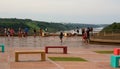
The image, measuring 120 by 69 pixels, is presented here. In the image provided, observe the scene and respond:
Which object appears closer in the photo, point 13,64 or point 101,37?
point 13,64

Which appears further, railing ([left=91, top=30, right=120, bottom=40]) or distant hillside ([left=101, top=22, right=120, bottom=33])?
distant hillside ([left=101, top=22, right=120, bottom=33])

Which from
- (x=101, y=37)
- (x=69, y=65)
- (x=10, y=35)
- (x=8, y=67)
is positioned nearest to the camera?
(x=8, y=67)

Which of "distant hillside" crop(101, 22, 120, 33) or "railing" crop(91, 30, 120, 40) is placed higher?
"distant hillside" crop(101, 22, 120, 33)

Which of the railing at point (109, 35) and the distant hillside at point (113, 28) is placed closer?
the railing at point (109, 35)

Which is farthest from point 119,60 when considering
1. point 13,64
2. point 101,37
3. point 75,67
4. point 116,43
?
point 101,37

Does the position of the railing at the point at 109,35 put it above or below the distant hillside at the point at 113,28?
below

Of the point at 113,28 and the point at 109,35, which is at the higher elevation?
the point at 113,28

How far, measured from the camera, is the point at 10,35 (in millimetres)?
52156

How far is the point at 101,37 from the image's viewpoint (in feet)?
135

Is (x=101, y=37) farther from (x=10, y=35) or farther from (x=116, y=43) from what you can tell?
(x=10, y=35)

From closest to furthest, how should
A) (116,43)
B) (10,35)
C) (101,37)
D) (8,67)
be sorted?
(8,67) → (116,43) → (101,37) → (10,35)

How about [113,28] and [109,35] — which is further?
[113,28]

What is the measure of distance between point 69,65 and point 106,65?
1776 mm

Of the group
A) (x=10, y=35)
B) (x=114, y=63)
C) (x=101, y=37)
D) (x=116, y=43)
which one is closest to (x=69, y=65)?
(x=114, y=63)
